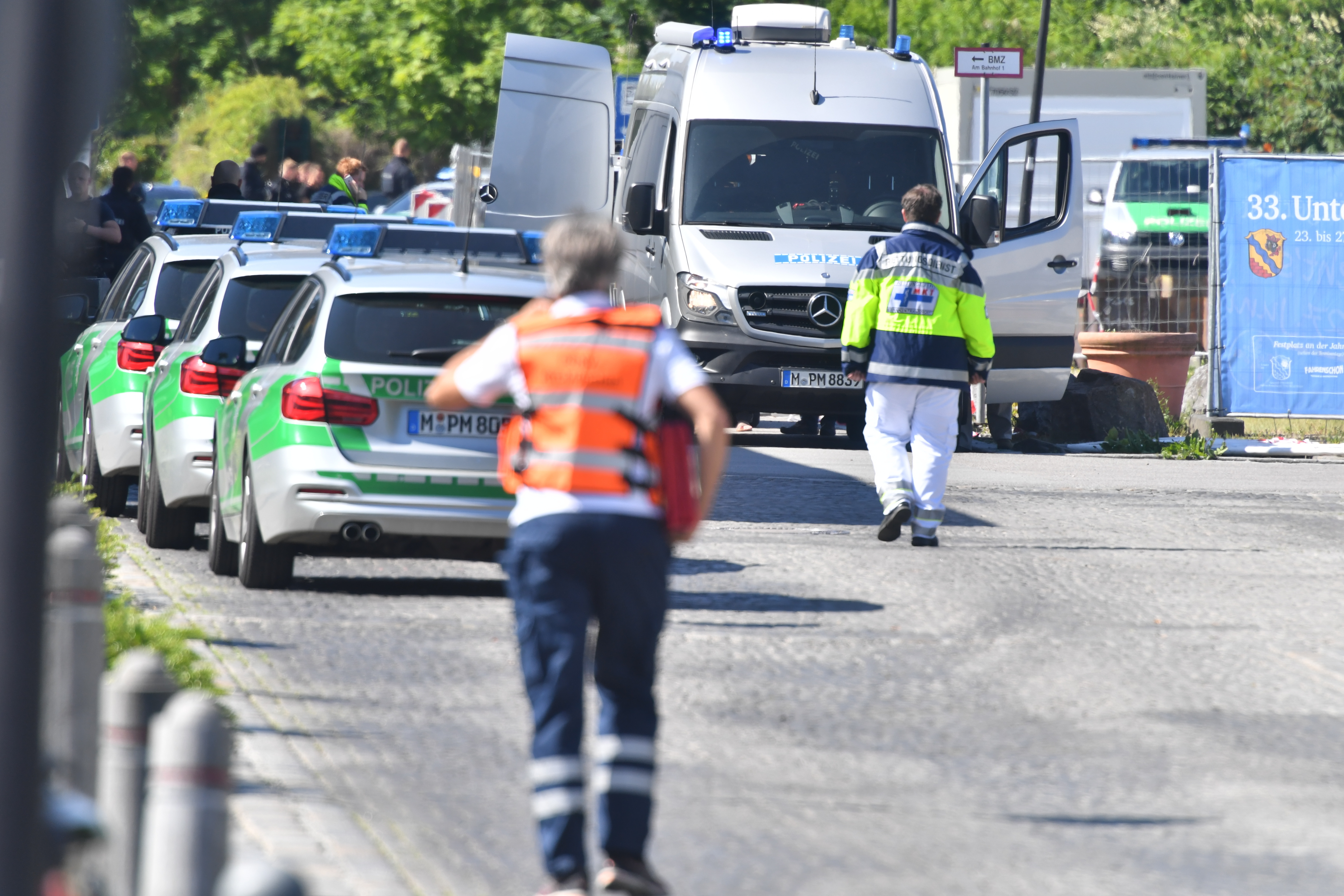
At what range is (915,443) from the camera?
39.0 ft

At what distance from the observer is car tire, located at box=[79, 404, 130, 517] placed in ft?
42.3

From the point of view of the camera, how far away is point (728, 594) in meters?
10.2

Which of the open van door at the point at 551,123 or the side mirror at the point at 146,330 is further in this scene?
the open van door at the point at 551,123

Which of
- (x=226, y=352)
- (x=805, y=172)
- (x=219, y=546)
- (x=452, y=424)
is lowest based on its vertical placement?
(x=219, y=546)

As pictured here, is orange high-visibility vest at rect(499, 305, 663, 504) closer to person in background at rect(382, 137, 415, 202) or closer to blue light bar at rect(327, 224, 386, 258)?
blue light bar at rect(327, 224, 386, 258)

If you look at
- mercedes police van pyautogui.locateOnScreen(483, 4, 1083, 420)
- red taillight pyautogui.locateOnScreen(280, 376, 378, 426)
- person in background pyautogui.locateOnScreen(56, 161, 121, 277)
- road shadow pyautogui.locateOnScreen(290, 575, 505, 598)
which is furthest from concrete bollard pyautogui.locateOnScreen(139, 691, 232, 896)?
person in background pyautogui.locateOnScreen(56, 161, 121, 277)

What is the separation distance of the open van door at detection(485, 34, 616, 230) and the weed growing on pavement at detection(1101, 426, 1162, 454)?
497cm

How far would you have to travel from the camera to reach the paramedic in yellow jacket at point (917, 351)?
11734 mm

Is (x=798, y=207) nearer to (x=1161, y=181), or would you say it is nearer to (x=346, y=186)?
(x=346, y=186)

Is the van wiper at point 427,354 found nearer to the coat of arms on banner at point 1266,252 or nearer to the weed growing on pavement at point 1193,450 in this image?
the weed growing on pavement at point 1193,450

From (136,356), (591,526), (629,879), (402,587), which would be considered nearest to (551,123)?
(136,356)

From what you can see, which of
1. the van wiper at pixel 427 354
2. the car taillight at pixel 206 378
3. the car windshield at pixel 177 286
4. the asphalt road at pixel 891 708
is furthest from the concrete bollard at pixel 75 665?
the car windshield at pixel 177 286

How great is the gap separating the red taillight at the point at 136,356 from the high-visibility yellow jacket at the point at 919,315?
401cm

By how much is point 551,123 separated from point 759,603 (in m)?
9.37
